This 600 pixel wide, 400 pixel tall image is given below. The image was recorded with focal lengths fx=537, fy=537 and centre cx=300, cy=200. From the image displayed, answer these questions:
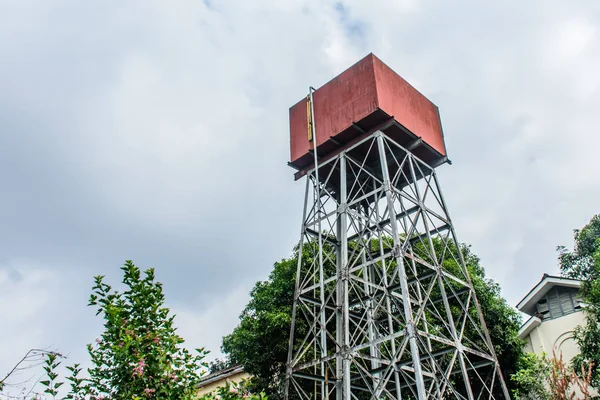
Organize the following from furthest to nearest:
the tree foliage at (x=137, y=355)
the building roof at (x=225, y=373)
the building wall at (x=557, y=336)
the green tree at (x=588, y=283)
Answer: the building roof at (x=225, y=373) < the building wall at (x=557, y=336) < the green tree at (x=588, y=283) < the tree foliage at (x=137, y=355)

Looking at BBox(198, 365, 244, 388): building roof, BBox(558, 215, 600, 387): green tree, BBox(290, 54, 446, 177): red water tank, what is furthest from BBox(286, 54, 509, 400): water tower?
BBox(198, 365, 244, 388): building roof

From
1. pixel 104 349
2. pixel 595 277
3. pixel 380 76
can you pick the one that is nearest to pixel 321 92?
pixel 380 76

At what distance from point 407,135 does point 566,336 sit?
8.96 m

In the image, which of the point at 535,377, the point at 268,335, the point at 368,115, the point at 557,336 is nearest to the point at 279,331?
the point at 268,335

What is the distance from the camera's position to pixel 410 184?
537 inches

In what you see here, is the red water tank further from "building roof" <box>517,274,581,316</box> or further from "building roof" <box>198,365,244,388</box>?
"building roof" <box>198,365,244,388</box>

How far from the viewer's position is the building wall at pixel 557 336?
16641 mm

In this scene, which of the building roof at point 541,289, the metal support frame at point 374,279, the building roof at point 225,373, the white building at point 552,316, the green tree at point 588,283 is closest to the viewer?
the metal support frame at point 374,279

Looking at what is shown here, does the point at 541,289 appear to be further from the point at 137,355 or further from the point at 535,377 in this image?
the point at 137,355

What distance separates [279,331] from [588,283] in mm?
9281

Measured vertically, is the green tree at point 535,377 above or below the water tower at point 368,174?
below

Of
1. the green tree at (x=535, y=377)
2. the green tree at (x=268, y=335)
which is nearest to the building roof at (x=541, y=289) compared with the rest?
the green tree at (x=535, y=377)

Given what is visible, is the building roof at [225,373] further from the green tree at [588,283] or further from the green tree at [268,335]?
the green tree at [588,283]

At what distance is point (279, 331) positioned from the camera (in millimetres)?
17031
